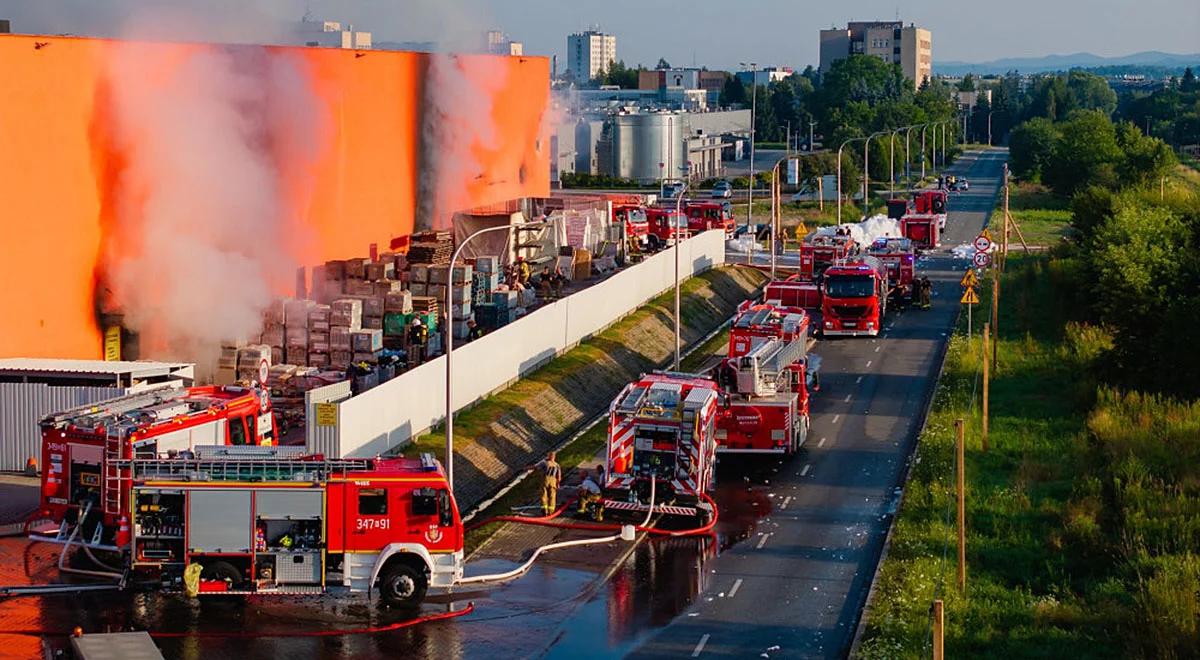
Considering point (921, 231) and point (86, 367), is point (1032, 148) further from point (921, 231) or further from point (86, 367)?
point (86, 367)

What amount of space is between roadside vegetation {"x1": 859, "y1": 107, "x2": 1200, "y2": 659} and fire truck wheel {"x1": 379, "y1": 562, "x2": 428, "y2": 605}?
20.8 ft

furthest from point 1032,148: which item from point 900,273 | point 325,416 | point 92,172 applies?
point 325,416

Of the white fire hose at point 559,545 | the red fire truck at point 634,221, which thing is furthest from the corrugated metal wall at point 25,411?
the red fire truck at point 634,221

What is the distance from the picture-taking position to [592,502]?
1158 inches

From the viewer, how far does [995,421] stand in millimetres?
39156

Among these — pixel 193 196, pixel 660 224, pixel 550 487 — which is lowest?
pixel 550 487

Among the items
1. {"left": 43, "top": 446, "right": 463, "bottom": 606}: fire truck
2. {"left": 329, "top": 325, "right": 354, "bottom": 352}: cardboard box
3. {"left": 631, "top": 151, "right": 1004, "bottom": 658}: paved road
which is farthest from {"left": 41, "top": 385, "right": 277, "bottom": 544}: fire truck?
{"left": 329, "top": 325, "right": 354, "bottom": 352}: cardboard box

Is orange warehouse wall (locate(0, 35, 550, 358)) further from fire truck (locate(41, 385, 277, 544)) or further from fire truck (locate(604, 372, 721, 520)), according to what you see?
fire truck (locate(604, 372, 721, 520))

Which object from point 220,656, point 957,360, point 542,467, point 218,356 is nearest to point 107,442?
point 220,656

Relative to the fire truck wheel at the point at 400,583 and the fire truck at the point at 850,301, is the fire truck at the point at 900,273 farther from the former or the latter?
the fire truck wheel at the point at 400,583

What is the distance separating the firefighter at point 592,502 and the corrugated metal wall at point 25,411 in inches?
354

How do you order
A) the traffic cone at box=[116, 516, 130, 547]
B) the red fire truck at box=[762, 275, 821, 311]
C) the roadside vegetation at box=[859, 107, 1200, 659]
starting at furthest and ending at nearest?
the red fire truck at box=[762, 275, 821, 311], the traffic cone at box=[116, 516, 130, 547], the roadside vegetation at box=[859, 107, 1200, 659]

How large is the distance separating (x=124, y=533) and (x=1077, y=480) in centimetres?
1770

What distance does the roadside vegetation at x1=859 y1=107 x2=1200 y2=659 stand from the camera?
75.0 ft
